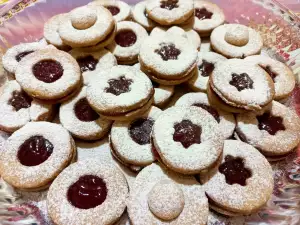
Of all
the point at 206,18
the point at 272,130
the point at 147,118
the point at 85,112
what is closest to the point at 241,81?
the point at 272,130

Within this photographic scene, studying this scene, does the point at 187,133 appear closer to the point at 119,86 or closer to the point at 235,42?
the point at 119,86

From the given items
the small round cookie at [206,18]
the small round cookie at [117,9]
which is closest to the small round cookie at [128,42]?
the small round cookie at [117,9]

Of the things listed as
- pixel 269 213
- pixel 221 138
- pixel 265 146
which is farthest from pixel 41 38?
pixel 269 213

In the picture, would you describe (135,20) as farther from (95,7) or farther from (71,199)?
(71,199)

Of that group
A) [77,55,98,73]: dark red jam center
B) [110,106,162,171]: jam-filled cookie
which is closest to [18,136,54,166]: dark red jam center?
[110,106,162,171]: jam-filled cookie

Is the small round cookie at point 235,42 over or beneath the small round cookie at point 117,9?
beneath

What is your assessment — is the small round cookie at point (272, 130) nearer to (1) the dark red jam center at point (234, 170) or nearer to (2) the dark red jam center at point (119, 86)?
(1) the dark red jam center at point (234, 170)
